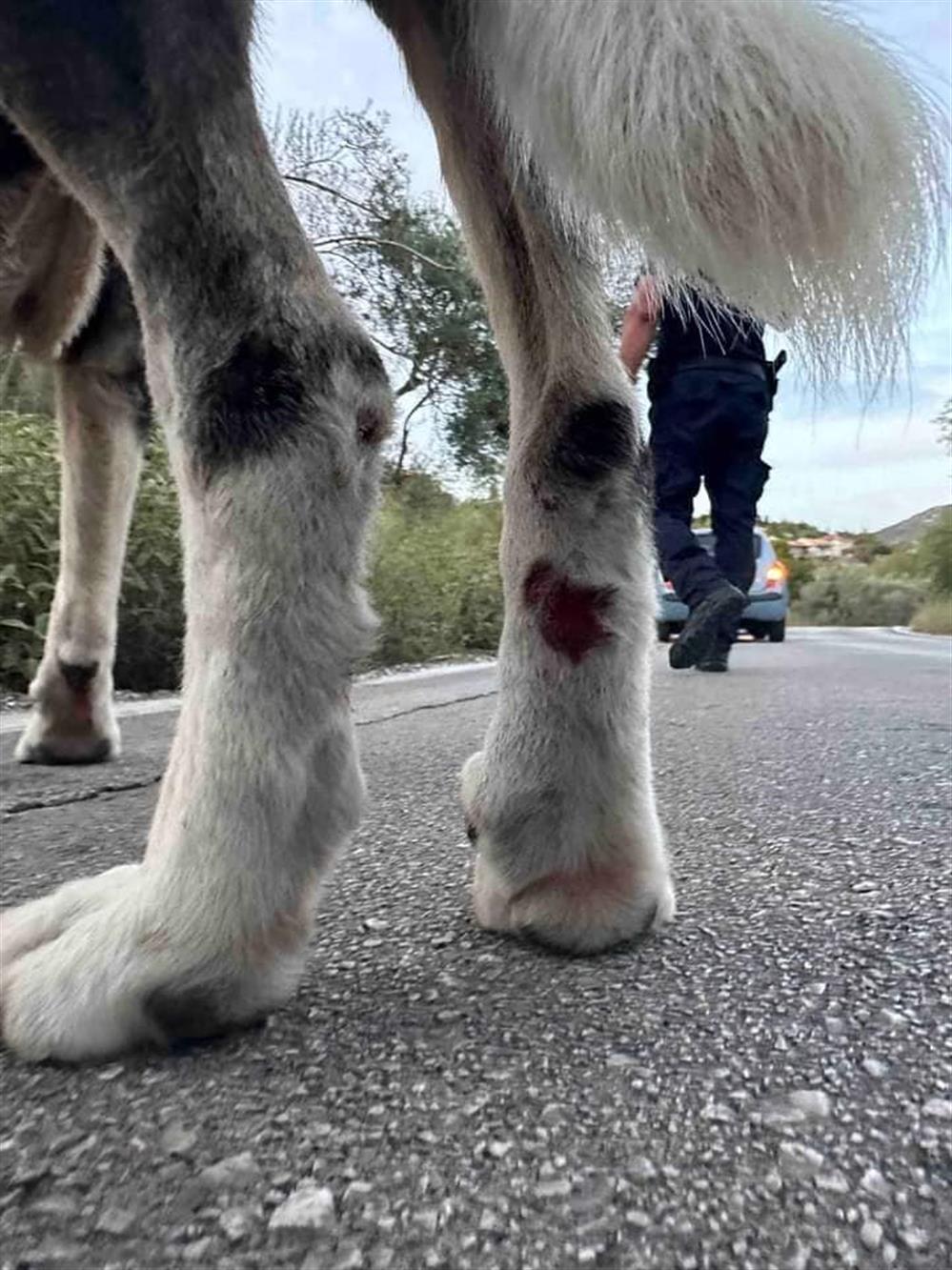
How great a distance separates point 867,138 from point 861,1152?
0.94m

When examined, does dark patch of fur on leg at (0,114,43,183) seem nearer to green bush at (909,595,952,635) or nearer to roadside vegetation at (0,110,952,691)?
roadside vegetation at (0,110,952,691)

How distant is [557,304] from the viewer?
64.2 inches

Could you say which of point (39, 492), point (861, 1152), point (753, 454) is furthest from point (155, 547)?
point (861, 1152)

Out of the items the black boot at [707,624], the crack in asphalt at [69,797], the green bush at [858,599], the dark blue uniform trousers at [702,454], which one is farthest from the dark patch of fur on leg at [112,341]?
the green bush at [858,599]

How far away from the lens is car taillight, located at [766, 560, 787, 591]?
726 inches

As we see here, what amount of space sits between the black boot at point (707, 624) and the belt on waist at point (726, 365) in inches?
48.1

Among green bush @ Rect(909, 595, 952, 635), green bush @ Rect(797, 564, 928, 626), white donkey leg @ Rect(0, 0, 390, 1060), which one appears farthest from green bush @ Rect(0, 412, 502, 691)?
green bush @ Rect(797, 564, 928, 626)

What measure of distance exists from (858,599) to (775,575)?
25.4 metres

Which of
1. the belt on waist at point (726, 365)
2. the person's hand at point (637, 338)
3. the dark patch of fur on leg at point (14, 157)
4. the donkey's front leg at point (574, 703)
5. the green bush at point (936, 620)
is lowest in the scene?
the green bush at point (936, 620)

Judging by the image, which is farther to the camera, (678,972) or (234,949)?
(678,972)

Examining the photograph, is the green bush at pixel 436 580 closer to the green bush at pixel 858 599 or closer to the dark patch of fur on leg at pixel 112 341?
the dark patch of fur on leg at pixel 112 341

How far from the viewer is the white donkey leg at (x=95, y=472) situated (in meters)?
2.81

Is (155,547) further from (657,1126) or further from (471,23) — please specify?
(657,1126)

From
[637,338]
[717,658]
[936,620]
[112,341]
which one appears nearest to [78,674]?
[112,341]
